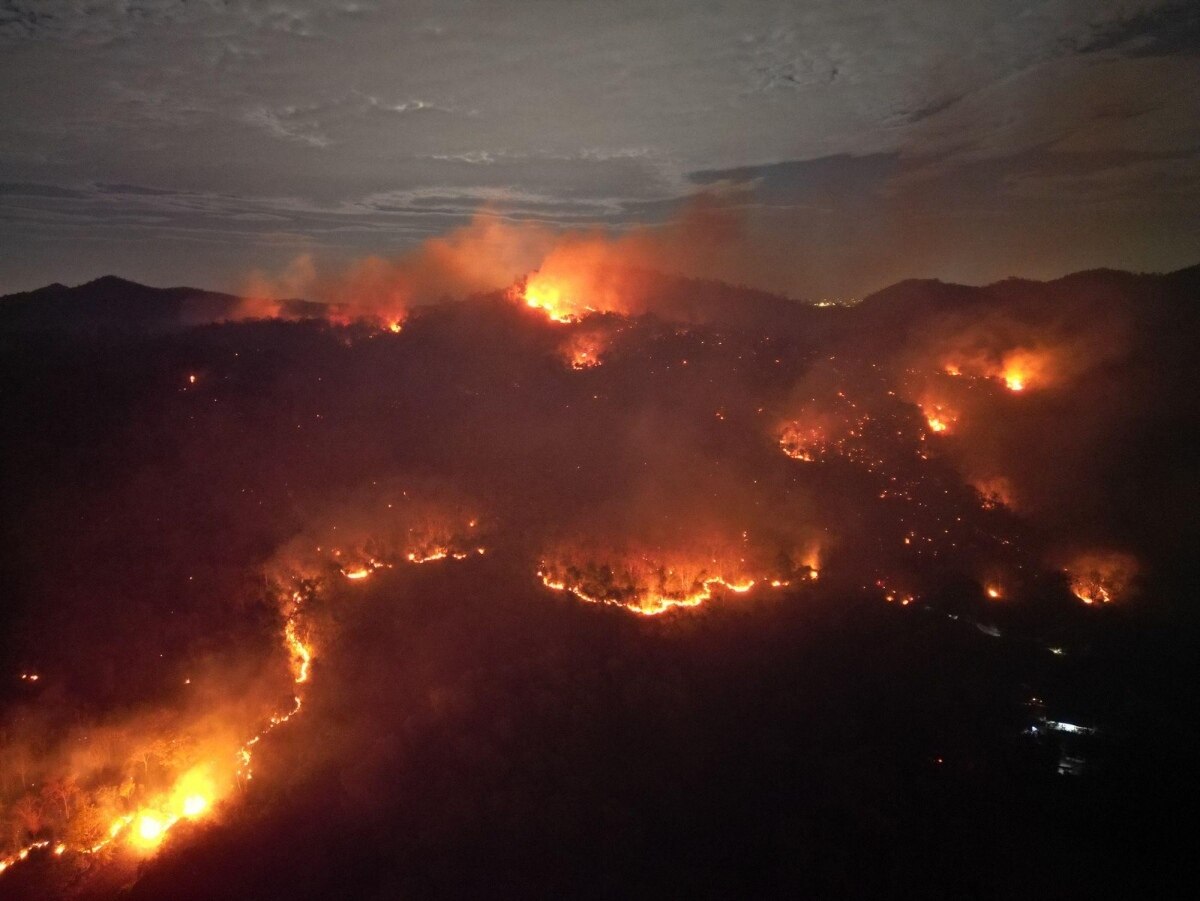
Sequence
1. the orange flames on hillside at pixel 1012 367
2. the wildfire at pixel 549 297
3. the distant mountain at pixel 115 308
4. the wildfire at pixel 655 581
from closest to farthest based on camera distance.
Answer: the wildfire at pixel 655 581 → the orange flames on hillside at pixel 1012 367 → the wildfire at pixel 549 297 → the distant mountain at pixel 115 308

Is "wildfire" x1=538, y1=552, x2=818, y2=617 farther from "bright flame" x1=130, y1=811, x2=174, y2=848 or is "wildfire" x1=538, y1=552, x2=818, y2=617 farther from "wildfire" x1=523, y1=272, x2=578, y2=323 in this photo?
"wildfire" x1=523, y1=272, x2=578, y2=323

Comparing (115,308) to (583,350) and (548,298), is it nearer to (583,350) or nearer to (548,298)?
(548,298)

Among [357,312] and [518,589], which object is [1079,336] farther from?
[357,312]

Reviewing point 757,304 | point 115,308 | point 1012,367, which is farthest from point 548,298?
point 115,308

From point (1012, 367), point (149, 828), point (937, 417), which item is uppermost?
point (1012, 367)

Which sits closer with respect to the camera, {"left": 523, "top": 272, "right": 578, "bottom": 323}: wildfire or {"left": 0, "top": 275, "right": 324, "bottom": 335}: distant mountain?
{"left": 523, "top": 272, "right": 578, "bottom": 323}: wildfire

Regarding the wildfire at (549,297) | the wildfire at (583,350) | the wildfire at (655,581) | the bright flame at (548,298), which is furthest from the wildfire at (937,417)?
the bright flame at (548,298)

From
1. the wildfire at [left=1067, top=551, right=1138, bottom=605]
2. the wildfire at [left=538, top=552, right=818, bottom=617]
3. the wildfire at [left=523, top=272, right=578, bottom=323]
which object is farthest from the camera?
the wildfire at [left=523, top=272, right=578, bottom=323]

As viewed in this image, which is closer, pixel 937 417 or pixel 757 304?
pixel 937 417

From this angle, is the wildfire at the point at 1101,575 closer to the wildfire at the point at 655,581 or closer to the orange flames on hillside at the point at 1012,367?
the wildfire at the point at 655,581

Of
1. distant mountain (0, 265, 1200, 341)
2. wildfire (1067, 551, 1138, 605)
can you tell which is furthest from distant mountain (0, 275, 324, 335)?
wildfire (1067, 551, 1138, 605)

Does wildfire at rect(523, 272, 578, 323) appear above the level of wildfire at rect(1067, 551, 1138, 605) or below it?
above

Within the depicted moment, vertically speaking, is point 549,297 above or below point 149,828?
above

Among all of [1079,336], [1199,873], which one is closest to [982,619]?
[1199,873]
